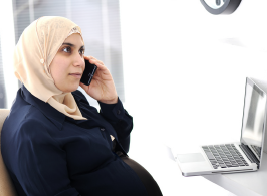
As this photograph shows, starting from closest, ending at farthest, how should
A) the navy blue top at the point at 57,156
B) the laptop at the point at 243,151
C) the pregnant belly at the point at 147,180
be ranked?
the navy blue top at the point at 57,156 < the laptop at the point at 243,151 < the pregnant belly at the point at 147,180

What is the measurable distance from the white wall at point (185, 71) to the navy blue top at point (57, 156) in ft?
1.30

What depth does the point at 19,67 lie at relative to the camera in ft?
3.72

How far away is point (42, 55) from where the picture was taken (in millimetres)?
1087

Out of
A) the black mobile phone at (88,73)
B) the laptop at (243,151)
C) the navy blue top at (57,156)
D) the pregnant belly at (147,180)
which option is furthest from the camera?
the black mobile phone at (88,73)

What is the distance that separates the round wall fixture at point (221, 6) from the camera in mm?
1373

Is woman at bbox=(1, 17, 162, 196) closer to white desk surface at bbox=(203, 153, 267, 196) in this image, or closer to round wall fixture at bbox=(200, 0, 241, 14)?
white desk surface at bbox=(203, 153, 267, 196)

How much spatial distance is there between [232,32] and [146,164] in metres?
1.39

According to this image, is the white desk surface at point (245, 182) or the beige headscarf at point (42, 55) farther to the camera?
the beige headscarf at point (42, 55)

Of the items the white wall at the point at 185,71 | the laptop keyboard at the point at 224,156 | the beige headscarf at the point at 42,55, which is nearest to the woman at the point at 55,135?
the beige headscarf at the point at 42,55

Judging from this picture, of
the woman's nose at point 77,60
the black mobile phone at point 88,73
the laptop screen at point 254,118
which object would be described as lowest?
the laptop screen at point 254,118

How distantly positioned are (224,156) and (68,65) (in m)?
0.75

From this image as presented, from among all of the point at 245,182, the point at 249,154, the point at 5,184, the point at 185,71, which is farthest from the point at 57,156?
the point at 185,71

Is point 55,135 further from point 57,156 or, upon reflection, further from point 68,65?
point 68,65

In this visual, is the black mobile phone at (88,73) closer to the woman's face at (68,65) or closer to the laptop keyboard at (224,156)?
the woman's face at (68,65)
